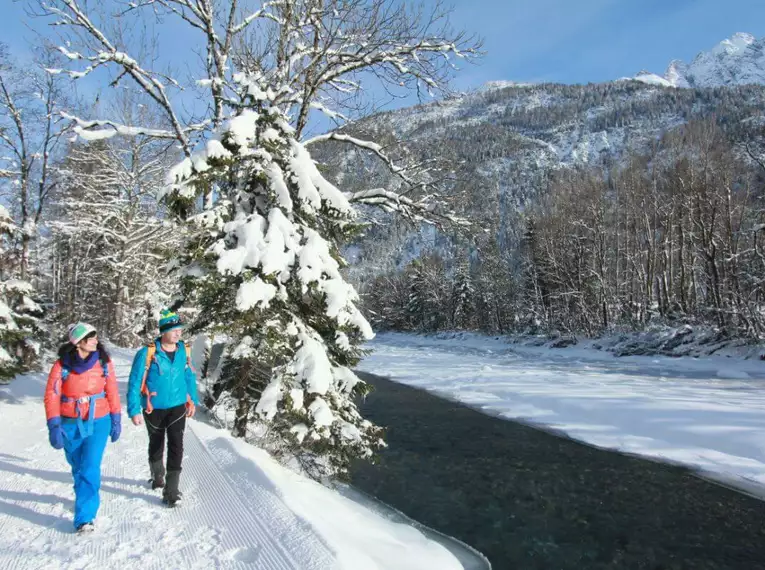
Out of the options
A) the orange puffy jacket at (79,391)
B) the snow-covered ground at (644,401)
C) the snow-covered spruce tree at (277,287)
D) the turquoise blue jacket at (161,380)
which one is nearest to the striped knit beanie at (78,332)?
the orange puffy jacket at (79,391)

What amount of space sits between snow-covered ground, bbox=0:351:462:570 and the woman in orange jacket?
29 centimetres

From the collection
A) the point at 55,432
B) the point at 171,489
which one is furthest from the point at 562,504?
the point at 55,432

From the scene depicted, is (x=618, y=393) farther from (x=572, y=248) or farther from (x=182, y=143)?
(x=572, y=248)

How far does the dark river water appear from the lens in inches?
182

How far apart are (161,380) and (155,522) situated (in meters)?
1.12

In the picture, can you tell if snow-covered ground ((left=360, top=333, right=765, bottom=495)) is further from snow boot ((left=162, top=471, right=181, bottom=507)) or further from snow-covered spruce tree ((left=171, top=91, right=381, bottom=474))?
snow boot ((left=162, top=471, right=181, bottom=507))

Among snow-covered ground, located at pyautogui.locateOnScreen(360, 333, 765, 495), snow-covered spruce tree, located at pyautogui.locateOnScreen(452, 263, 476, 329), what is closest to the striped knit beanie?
snow-covered ground, located at pyautogui.locateOnScreen(360, 333, 765, 495)

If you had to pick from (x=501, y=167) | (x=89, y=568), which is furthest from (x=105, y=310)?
(x=501, y=167)

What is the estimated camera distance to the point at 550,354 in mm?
24531

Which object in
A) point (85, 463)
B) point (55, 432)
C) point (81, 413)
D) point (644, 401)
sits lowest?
point (644, 401)

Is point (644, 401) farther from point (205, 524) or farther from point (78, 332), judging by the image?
point (78, 332)

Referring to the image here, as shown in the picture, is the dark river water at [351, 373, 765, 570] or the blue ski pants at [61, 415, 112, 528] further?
the dark river water at [351, 373, 765, 570]

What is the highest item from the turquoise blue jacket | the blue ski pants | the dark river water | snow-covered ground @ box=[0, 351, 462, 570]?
the turquoise blue jacket

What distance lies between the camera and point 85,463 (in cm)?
357
